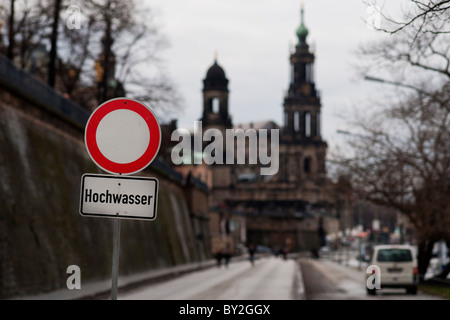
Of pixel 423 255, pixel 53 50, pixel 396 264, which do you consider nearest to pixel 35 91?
pixel 53 50

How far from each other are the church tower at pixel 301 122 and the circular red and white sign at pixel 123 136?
17170cm

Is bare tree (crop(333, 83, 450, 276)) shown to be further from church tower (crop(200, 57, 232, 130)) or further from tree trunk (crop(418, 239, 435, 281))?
church tower (crop(200, 57, 232, 130))

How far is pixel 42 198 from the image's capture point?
27641mm

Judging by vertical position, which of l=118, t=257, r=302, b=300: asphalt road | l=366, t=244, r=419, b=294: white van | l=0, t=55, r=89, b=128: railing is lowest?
l=118, t=257, r=302, b=300: asphalt road

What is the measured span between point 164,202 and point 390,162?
26388 mm

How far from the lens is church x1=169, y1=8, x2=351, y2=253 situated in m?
162

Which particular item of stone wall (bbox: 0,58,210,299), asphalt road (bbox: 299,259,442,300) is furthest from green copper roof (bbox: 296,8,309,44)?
stone wall (bbox: 0,58,210,299)

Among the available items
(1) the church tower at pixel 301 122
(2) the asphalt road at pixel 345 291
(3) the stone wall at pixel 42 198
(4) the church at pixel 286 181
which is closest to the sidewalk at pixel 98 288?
(3) the stone wall at pixel 42 198

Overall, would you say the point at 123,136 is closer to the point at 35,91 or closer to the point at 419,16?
the point at 419,16

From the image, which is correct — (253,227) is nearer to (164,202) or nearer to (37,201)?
(164,202)

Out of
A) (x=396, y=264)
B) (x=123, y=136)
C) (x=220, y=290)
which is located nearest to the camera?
(x=123, y=136)

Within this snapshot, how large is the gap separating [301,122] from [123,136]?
582 feet

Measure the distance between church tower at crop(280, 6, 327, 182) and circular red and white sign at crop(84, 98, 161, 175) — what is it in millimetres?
171702
